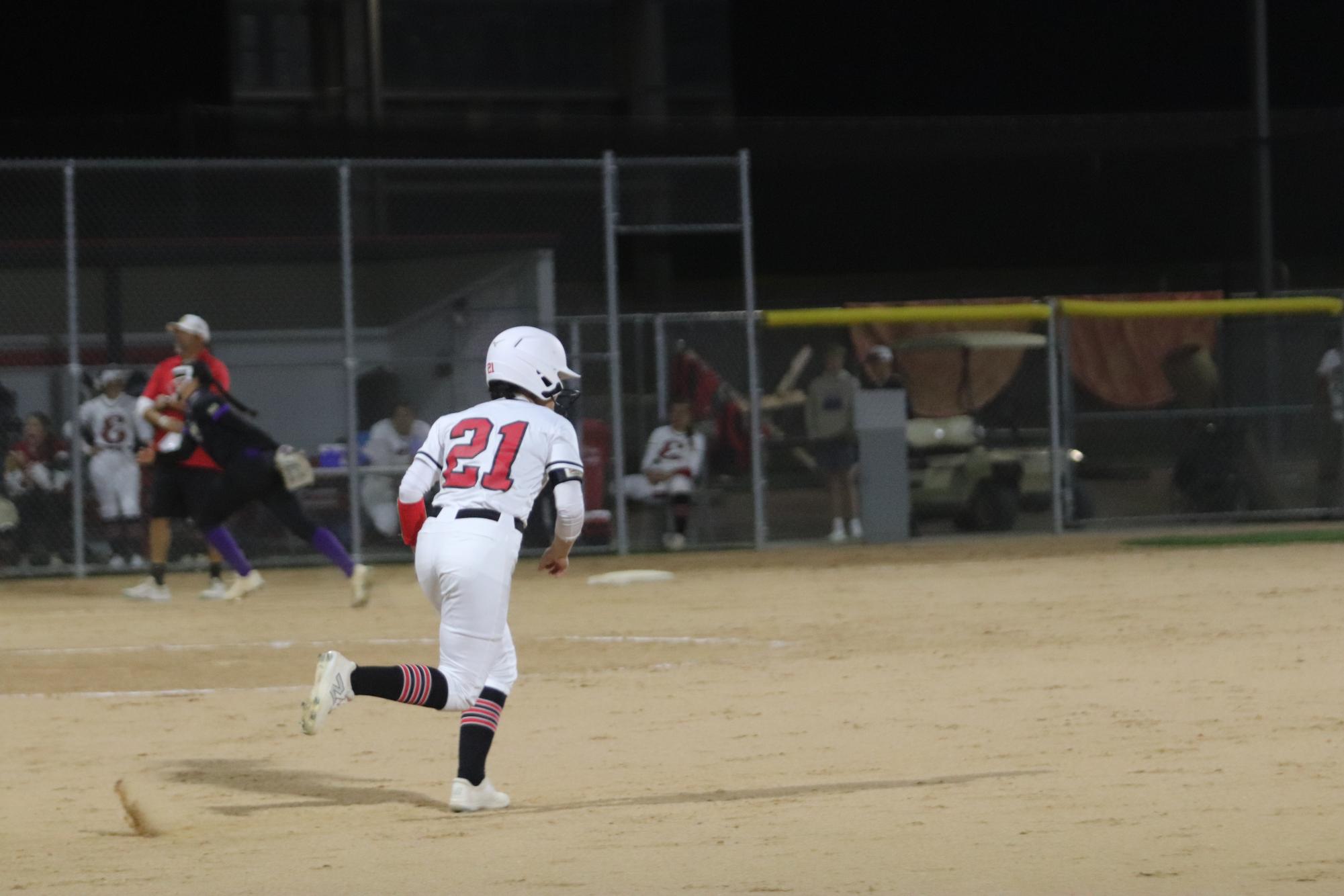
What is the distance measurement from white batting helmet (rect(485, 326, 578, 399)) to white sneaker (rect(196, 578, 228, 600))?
6.80 m

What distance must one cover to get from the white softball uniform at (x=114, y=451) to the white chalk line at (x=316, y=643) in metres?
4.30

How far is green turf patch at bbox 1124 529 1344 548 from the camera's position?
15.6 m

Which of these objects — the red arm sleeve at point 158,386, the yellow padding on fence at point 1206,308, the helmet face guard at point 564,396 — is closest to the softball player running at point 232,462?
the red arm sleeve at point 158,386

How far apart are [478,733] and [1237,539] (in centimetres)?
1122

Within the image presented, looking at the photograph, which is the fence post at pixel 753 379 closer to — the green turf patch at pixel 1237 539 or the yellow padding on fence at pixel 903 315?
the yellow padding on fence at pixel 903 315

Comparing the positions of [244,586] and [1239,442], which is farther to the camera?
[1239,442]

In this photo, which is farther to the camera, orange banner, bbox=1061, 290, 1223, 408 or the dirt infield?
orange banner, bbox=1061, 290, 1223, 408

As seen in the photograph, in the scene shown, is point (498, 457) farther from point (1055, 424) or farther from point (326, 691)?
point (1055, 424)

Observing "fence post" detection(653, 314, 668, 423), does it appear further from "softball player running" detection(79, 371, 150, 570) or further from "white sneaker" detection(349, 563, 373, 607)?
"white sneaker" detection(349, 563, 373, 607)

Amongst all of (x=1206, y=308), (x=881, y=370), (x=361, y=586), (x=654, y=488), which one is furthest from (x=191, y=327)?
(x=1206, y=308)

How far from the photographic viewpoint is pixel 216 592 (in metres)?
13.0

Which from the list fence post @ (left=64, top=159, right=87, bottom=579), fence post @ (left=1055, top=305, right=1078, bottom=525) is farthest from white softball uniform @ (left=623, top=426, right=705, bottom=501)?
fence post @ (left=64, top=159, right=87, bottom=579)

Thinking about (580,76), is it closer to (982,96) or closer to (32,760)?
(982,96)

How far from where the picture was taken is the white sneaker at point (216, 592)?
42.3 ft
